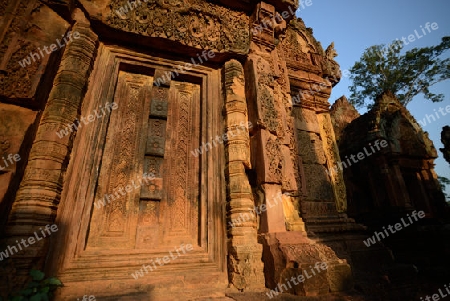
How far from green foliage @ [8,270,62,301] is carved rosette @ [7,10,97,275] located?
12cm

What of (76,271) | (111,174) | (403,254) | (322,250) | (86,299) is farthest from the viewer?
(403,254)

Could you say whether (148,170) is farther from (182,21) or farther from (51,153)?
(182,21)

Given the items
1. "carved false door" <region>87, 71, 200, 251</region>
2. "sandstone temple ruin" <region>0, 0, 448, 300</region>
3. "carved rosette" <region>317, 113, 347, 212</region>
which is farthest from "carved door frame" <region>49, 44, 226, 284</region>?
"carved rosette" <region>317, 113, 347, 212</region>

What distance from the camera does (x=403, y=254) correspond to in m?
7.98

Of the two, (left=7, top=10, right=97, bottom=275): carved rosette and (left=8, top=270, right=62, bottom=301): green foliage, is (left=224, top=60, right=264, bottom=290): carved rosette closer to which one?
(left=8, top=270, right=62, bottom=301): green foliage

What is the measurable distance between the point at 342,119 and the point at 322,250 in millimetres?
13672

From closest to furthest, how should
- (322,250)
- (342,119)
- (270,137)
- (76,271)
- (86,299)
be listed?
1. (86,299)
2. (76,271)
3. (322,250)
4. (270,137)
5. (342,119)

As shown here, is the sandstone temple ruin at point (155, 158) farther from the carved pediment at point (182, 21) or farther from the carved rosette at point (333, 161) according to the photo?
the carved rosette at point (333, 161)

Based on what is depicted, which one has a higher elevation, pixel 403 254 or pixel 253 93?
pixel 253 93

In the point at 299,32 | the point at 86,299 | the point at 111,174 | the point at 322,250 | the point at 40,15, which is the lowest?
the point at 86,299

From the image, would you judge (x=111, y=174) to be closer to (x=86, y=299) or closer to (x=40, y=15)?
(x=86, y=299)

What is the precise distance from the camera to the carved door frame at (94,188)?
2381 mm

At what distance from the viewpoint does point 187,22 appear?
3586 millimetres

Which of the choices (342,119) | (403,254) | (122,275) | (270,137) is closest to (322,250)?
(270,137)
